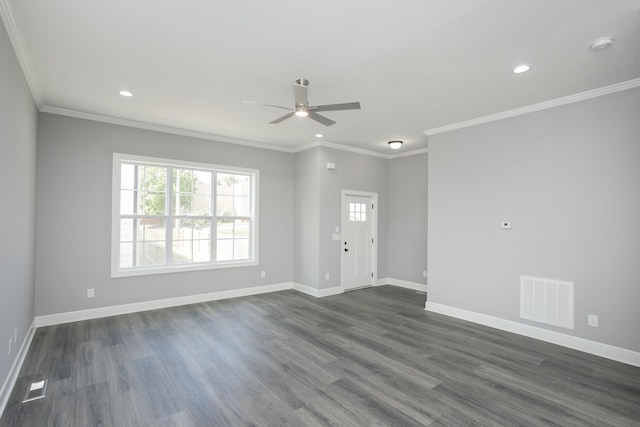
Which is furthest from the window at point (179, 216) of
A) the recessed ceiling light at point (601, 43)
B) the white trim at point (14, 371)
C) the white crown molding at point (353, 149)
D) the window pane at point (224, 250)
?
the recessed ceiling light at point (601, 43)

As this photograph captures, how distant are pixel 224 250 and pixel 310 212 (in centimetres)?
174

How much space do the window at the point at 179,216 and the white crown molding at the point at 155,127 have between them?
0.48 meters

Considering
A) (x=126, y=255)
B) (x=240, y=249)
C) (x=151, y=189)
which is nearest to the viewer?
(x=126, y=255)

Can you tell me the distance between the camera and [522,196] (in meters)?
4.09

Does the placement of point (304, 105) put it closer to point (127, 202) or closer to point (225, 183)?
point (225, 183)

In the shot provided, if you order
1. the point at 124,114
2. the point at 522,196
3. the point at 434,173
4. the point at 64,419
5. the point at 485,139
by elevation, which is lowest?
the point at 64,419

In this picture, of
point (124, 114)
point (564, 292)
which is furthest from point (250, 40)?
point (564, 292)

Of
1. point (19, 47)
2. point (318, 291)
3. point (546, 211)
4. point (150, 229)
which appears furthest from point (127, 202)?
point (546, 211)

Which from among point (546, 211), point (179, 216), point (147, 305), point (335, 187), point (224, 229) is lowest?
point (147, 305)

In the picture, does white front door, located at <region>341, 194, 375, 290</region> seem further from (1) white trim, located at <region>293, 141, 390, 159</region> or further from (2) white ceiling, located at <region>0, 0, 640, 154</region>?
(2) white ceiling, located at <region>0, 0, 640, 154</region>

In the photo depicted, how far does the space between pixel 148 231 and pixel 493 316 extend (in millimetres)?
5247

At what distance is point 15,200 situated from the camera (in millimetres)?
2910

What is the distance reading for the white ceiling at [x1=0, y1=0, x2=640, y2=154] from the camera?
87.5 inches

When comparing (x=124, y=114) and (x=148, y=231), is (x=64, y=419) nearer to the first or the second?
(x=148, y=231)
